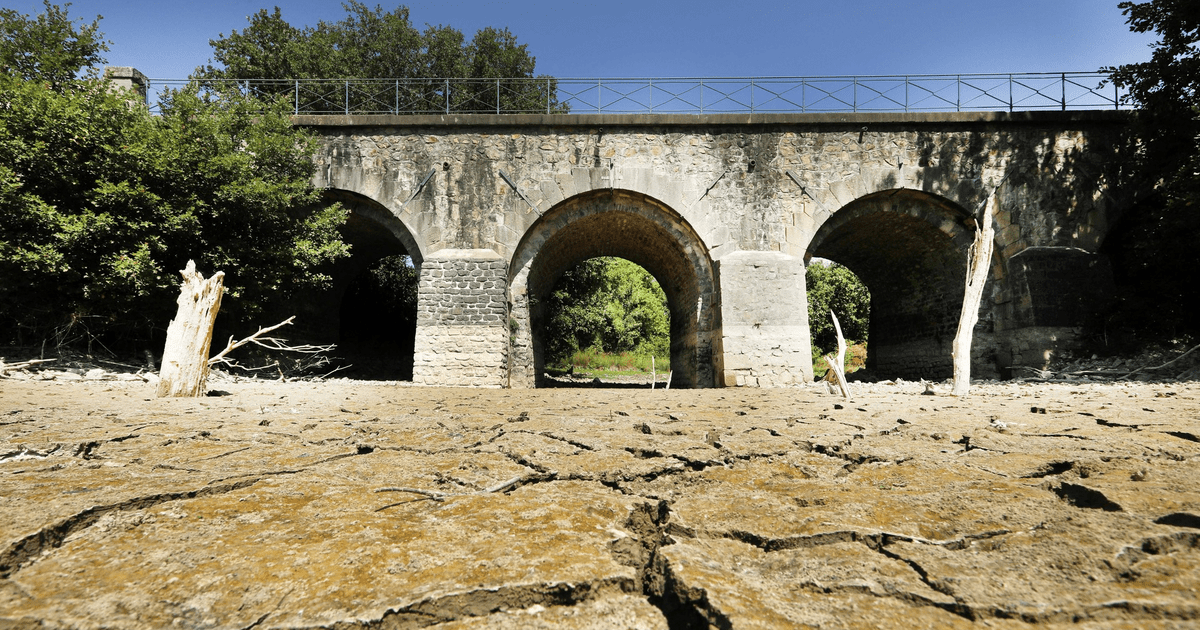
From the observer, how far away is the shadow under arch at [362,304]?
33.7 ft

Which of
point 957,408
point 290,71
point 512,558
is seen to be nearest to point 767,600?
point 512,558

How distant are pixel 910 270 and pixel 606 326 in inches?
523

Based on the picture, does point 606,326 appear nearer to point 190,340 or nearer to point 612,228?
point 612,228

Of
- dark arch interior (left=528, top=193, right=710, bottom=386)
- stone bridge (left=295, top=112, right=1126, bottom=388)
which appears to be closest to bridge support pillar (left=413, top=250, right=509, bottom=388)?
stone bridge (left=295, top=112, right=1126, bottom=388)

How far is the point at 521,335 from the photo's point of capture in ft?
34.3

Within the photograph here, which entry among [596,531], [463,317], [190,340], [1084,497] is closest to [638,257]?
[463,317]

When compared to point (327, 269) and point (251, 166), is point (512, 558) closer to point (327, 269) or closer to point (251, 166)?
point (251, 166)

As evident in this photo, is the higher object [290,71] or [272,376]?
[290,71]

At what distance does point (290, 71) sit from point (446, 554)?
2593 cm

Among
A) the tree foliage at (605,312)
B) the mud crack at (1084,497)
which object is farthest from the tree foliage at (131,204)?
the mud crack at (1084,497)

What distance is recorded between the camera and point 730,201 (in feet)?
33.0

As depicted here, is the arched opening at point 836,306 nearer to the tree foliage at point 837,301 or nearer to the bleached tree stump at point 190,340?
the tree foliage at point 837,301

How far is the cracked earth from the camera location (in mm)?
1026

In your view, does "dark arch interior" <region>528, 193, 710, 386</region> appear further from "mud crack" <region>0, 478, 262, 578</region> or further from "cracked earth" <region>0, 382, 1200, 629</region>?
"mud crack" <region>0, 478, 262, 578</region>
